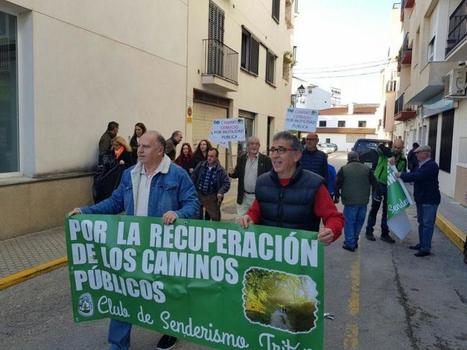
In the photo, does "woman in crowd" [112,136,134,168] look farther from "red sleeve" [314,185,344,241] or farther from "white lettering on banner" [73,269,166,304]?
"red sleeve" [314,185,344,241]

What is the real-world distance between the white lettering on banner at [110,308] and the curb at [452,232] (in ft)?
20.9

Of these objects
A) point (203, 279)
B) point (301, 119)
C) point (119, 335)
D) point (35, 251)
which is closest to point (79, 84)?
point (35, 251)

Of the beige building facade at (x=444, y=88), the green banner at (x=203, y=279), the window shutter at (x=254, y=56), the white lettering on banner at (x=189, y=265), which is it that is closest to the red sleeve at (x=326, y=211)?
the green banner at (x=203, y=279)

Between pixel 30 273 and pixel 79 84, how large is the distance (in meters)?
4.16

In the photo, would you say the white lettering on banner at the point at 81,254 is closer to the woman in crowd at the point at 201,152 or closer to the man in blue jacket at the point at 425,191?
the man in blue jacket at the point at 425,191

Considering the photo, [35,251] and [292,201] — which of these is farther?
[35,251]

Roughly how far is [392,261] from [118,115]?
6416 millimetres

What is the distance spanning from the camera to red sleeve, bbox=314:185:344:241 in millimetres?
2992

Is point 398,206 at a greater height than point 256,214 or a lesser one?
lesser

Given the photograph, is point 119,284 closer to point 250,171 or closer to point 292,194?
point 292,194

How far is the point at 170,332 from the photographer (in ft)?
10.4

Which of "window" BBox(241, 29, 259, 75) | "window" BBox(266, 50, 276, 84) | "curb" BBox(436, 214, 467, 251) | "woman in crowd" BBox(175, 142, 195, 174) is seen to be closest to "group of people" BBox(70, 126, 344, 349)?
"woman in crowd" BBox(175, 142, 195, 174)

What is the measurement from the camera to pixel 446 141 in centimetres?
1473

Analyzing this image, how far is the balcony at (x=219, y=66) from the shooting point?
13.9 m
